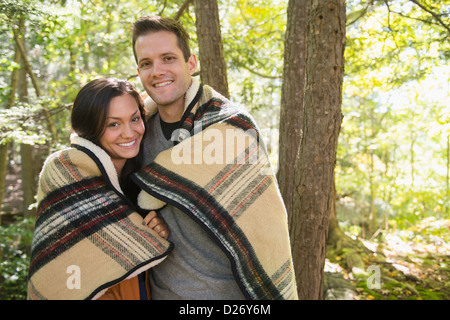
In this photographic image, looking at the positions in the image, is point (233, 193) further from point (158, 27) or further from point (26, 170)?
point (26, 170)

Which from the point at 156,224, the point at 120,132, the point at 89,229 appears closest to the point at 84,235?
the point at 89,229

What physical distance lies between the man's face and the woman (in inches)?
13.5

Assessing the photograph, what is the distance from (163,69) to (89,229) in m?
1.03

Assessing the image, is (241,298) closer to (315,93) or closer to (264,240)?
(264,240)

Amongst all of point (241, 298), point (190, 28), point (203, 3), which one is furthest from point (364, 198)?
point (241, 298)

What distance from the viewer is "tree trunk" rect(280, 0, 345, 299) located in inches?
92.4

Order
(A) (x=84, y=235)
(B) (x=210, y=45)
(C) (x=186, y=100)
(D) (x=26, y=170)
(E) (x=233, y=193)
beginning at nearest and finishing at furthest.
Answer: (A) (x=84, y=235) < (E) (x=233, y=193) < (C) (x=186, y=100) < (B) (x=210, y=45) < (D) (x=26, y=170)

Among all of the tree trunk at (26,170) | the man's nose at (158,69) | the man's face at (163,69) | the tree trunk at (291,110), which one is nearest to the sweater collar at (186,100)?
the man's face at (163,69)

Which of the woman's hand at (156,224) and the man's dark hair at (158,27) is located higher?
the man's dark hair at (158,27)

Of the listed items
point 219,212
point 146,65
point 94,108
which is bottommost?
point 219,212

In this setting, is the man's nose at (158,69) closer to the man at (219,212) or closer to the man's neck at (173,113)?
the man's neck at (173,113)

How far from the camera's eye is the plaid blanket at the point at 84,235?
1.59 metres

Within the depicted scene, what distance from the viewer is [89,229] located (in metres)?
1.63

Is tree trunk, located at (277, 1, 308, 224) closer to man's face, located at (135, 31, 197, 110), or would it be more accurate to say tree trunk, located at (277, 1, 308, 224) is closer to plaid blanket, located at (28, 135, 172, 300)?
man's face, located at (135, 31, 197, 110)
